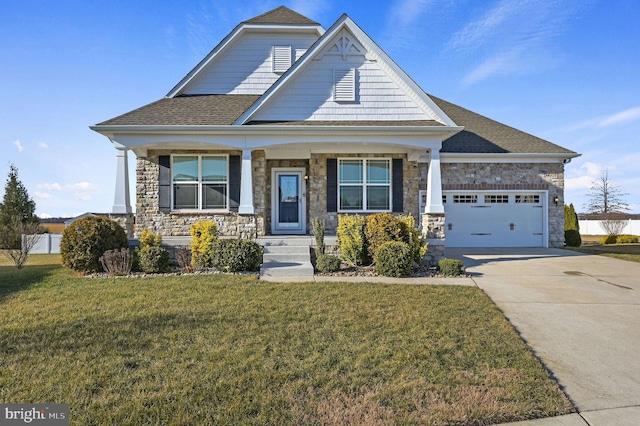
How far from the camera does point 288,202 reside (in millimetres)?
12227

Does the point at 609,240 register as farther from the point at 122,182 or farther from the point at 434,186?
the point at 122,182

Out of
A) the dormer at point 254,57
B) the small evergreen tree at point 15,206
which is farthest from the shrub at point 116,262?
the small evergreen tree at point 15,206

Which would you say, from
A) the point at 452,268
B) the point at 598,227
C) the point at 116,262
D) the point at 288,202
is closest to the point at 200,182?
the point at 288,202

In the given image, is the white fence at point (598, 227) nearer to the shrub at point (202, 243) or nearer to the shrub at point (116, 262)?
the shrub at point (202, 243)

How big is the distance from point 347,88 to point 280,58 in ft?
13.9

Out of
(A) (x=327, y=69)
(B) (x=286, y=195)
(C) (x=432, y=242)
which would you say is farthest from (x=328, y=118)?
(C) (x=432, y=242)

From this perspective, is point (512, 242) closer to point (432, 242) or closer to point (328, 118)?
point (432, 242)

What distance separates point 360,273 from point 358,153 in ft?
16.4

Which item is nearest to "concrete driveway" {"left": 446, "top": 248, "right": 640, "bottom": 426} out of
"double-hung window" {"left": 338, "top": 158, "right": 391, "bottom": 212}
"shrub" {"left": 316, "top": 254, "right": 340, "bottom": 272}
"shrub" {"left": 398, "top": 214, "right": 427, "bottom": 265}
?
"shrub" {"left": 398, "top": 214, "right": 427, "bottom": 265}

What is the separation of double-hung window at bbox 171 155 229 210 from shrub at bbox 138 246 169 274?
3.44 metres

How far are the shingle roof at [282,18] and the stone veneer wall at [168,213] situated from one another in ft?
17.8

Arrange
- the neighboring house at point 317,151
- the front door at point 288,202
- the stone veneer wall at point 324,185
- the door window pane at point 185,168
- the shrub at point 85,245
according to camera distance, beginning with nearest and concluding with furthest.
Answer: the shrub at point 85,245, the neighboring house at point 317,151, the door window pane at point 185,168, the stone veneer wall at point 324,185, the front door at point 288,202

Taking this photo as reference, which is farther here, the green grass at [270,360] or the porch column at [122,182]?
the porch column at [122,182]

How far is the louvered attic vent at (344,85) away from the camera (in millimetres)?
10406
